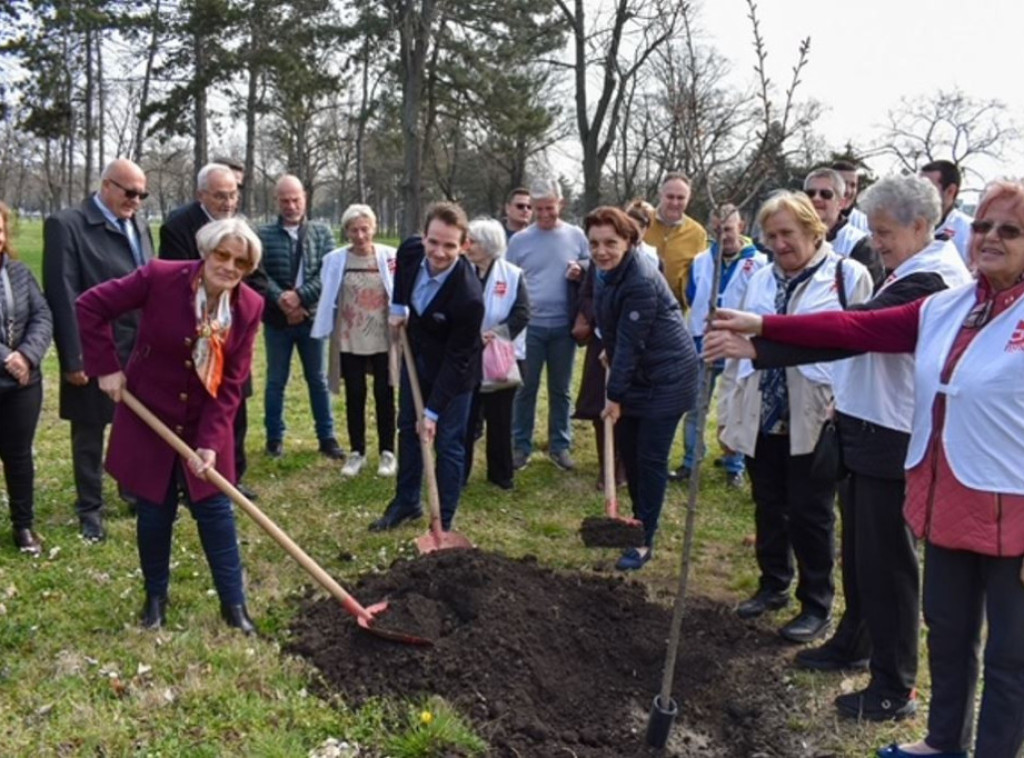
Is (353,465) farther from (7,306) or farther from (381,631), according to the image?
(381,631)

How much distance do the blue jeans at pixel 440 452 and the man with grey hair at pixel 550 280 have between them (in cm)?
166

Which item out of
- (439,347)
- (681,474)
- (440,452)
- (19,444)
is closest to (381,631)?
(440,452)

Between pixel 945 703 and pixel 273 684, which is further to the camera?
pixel 273 684

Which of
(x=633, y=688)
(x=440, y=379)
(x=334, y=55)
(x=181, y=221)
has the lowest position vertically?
(x=633, y=688)

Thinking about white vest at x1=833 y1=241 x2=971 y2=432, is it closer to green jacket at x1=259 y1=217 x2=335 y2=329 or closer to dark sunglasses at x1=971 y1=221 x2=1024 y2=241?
dark sunglasses at x1=971 y1=221 x2=1024 y2=241

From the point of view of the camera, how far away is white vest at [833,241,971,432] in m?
3.37

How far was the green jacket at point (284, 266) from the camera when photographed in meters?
6.65

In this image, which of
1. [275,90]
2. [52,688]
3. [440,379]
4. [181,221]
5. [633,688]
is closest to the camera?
[52,688]

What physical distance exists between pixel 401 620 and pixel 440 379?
1.61 meters

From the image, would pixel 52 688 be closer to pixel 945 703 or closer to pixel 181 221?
pixel 181 221

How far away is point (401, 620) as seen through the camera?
13.7ft

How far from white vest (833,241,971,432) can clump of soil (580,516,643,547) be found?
1938 mm

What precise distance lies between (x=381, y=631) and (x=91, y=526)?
2445 millimetres

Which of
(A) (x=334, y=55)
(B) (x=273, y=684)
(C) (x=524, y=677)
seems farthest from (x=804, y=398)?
(A) (x=334, y=55)
